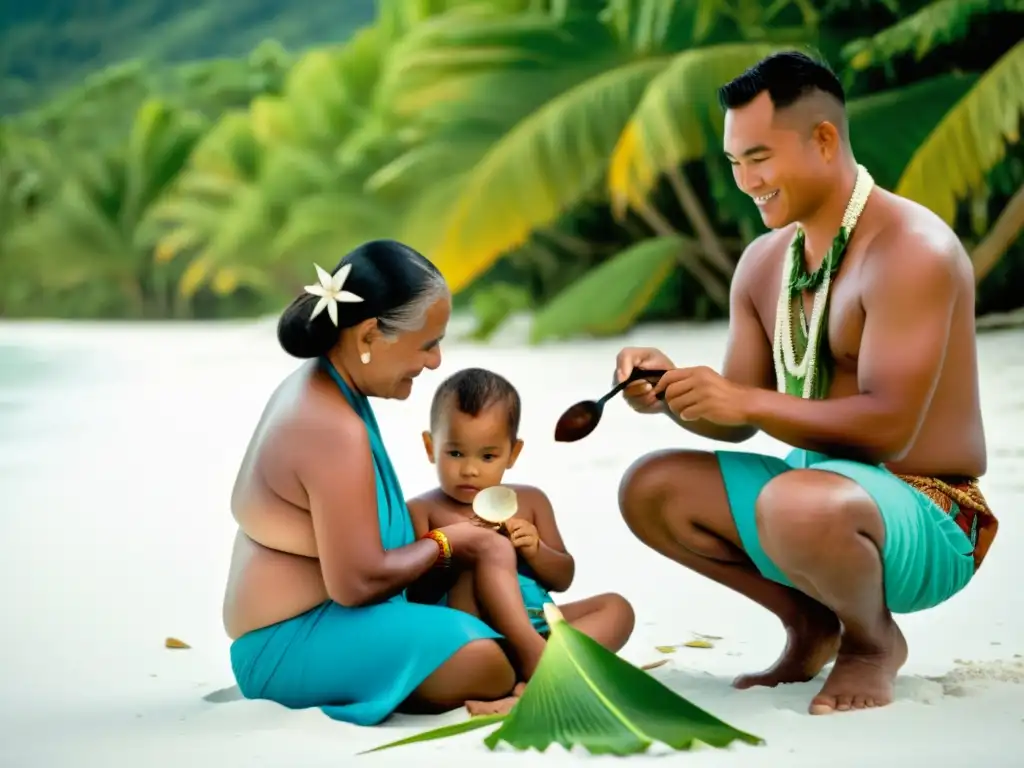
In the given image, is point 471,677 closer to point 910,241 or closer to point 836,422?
point 836,422

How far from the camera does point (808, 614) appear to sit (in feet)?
10.6

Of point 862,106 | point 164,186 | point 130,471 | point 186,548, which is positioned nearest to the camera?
point 186,548

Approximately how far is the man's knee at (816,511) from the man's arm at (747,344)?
53 centimetres

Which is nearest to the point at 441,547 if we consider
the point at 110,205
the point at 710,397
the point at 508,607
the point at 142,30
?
the point at 508,607

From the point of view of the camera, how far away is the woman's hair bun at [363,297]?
9.78ft

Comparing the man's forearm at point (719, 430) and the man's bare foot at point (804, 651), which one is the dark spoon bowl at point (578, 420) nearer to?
the man's forearm at point (719, 430)

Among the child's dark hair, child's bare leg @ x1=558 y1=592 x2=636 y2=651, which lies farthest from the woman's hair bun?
child's bare leg @ x1=558 y1=592 x2=636 y2=651

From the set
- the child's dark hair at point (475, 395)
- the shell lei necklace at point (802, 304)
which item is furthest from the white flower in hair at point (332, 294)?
the shell lei necklace at point (802, 304)

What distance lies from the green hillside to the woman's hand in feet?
130

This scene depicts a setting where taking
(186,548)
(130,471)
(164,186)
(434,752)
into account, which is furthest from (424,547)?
(164,186)

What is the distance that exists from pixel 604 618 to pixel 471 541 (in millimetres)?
377

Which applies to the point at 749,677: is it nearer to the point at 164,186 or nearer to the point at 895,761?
the point at 895,761

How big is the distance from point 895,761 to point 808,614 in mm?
687

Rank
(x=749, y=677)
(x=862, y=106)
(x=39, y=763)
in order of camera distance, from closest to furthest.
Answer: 1. (x=39, y=763)
2. (x=749, y=677)
3. (x=862, y=106)
